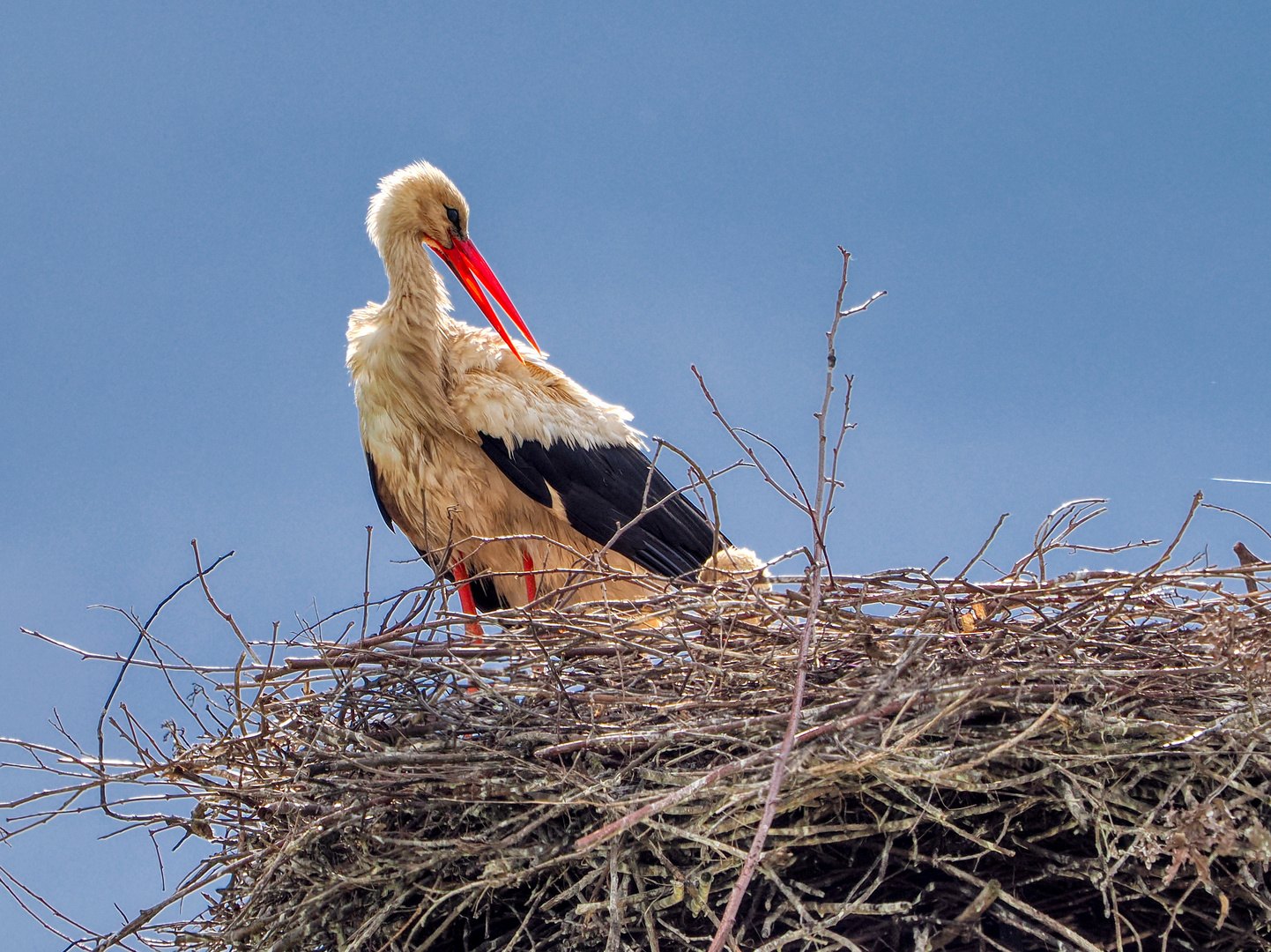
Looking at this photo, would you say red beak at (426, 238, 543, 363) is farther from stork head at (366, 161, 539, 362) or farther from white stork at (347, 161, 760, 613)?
white stork at (347, 161, 760, 613)

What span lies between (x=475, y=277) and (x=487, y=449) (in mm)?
857

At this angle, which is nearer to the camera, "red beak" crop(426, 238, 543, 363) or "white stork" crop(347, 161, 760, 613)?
"white stork" crop(347, 161, 760, 613)

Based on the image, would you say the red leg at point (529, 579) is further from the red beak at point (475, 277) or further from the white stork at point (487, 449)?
the red beak at point (475, 277)

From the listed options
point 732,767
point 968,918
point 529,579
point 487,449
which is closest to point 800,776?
point 732,767

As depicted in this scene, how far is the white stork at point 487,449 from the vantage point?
13.6ft

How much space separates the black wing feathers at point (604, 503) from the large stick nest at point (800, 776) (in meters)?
1.33

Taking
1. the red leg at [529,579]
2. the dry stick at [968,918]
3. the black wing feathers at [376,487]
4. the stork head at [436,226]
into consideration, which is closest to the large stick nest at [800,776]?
the dry stick at [968,918]

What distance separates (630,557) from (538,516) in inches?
17.3

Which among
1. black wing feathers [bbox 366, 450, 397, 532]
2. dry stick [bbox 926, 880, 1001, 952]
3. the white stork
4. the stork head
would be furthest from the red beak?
dry stick [bbox 926, 880, 1001, 952]

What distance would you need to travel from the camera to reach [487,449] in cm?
416

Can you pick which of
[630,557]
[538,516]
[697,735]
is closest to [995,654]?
[697,735]

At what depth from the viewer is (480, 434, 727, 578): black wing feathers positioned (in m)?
4.05

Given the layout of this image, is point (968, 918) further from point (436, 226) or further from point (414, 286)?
point (436, 226)

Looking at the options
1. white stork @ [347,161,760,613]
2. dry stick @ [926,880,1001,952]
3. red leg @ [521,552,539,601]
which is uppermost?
white stork @ [347,161,760,613]
